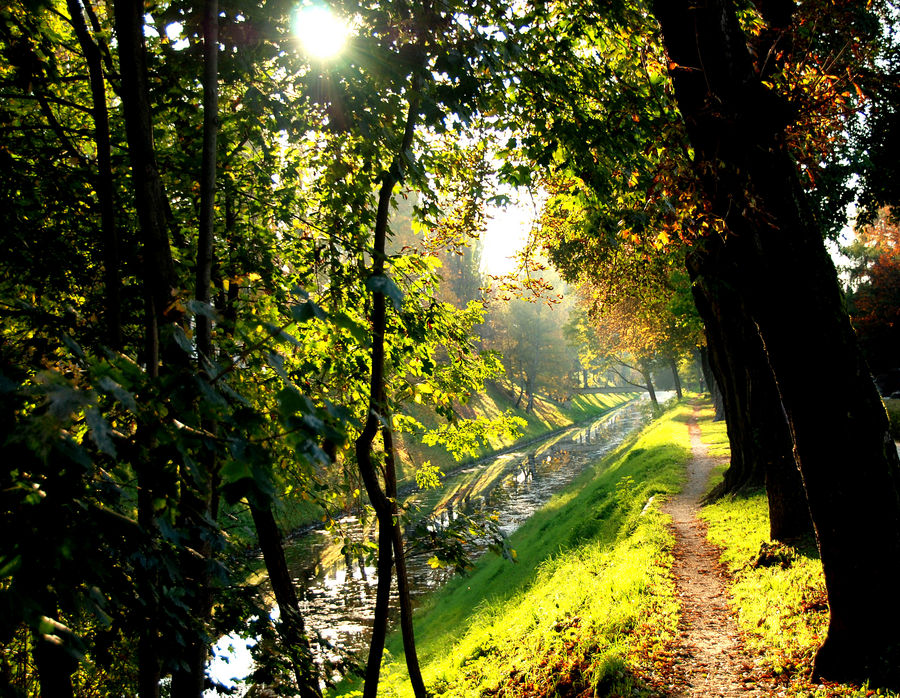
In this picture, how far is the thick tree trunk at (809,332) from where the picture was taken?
4.52m

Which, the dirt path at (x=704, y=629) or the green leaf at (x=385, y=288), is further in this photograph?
the dirt path at (x=704, y=629)

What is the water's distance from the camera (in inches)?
380

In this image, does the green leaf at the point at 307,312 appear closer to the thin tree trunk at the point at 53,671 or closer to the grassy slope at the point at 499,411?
the thin tree trunk at the point at 53,671

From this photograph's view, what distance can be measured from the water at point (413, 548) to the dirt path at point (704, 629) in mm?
2707

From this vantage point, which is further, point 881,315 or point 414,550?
point 881,315

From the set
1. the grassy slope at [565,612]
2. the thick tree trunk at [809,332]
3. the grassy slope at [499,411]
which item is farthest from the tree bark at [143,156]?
the grassy slope at [499,411]

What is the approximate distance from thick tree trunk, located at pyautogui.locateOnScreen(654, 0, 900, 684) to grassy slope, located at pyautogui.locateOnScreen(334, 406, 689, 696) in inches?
95.4

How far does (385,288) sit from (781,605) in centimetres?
706

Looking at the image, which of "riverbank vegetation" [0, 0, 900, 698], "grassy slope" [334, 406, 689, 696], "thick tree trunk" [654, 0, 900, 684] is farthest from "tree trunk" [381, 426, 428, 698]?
"thick tree trunk" [654, 0, 900, 684]

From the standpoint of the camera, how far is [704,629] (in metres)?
6.95

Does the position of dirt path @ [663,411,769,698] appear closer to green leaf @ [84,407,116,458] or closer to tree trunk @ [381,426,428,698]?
tree trunk @ [381,426,428,698]

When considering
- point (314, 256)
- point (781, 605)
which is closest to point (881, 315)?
point (781, 605)

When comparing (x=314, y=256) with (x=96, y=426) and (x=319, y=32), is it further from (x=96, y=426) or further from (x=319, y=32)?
(x=96, y=426)

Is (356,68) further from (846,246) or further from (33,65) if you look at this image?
(846,246)
